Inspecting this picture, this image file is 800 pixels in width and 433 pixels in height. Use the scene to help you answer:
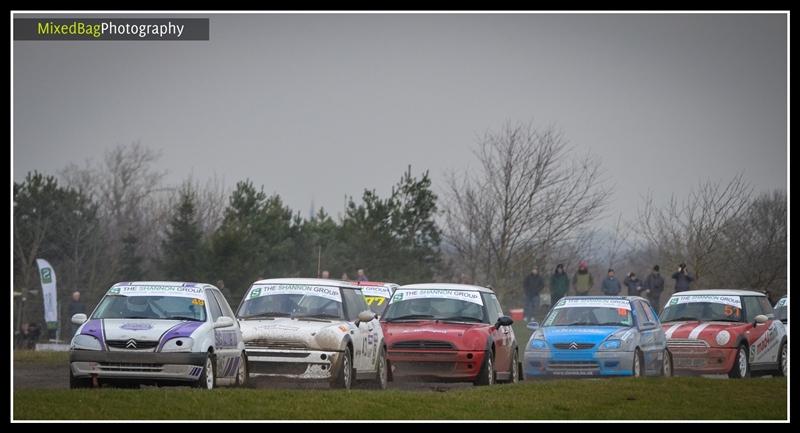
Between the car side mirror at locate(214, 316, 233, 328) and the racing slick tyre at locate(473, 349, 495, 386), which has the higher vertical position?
the car side mirror at locate(214, 316, 233, 328)

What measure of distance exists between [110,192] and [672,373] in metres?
58.9

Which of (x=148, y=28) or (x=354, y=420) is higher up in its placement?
(x=148, y=28)

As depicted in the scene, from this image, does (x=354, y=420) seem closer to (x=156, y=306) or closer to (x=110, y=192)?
(x=156, y=306)

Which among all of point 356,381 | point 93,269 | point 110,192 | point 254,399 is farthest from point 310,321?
point 110,192

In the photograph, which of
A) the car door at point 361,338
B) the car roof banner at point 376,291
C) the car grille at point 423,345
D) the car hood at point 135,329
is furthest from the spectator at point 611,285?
the car hood at point 135,329

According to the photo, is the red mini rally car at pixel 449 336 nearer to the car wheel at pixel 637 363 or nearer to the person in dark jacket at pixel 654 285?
the car wheel at pixel 637 363

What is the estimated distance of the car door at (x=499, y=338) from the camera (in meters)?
23.6

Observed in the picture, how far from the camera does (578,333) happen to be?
2403 cm

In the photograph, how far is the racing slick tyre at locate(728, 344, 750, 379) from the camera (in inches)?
1017

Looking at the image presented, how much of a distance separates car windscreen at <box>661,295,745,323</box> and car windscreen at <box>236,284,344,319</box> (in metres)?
8.09

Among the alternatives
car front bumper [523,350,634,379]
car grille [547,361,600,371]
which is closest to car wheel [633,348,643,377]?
A: car front bumper [523,350,634,379]

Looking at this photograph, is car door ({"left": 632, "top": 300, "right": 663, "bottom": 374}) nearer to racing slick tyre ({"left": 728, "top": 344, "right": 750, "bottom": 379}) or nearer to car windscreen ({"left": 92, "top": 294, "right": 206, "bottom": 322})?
racing slick tyre ({"left": 728, "top": 344, "right": 750, "bottom": 379})
